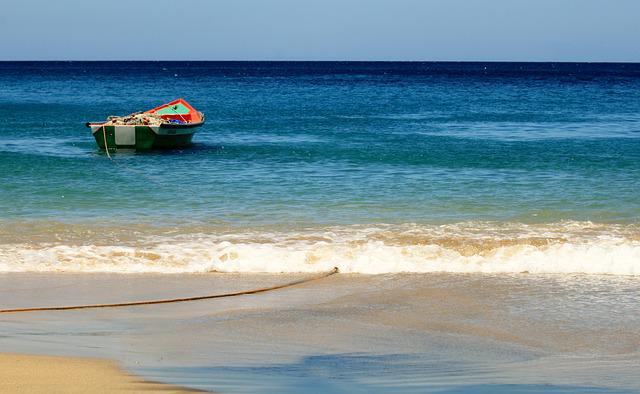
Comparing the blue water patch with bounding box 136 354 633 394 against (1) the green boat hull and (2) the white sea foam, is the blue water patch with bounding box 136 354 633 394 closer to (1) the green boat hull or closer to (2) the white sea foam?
(2) the white sea foam

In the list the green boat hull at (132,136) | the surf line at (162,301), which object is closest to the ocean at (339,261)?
the surf line at (162,301)

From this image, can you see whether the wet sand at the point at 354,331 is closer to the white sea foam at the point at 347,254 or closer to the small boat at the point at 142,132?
the white sea foam at the point at 347,254

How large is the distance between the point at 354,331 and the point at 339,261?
3.37 m

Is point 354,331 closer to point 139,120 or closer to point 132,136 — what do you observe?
point 132,136

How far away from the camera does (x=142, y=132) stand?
23766 millimetres

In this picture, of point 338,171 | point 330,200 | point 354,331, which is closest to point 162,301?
point 354,331

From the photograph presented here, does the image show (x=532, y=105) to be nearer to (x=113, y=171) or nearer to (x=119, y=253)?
(x=113, y=171)

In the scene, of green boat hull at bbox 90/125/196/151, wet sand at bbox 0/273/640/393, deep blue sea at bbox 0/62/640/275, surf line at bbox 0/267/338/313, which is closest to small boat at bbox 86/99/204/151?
green boat hull at bbox 90/125/196/151

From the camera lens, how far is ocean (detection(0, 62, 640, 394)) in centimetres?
664

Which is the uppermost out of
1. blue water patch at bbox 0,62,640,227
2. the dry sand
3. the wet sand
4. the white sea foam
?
the dry sand

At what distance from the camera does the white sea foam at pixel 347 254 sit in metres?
10.7

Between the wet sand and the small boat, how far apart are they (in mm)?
13878

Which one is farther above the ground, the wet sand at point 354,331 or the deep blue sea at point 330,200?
the wet sand at point 354,331

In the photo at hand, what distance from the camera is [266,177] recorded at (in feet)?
62.3
